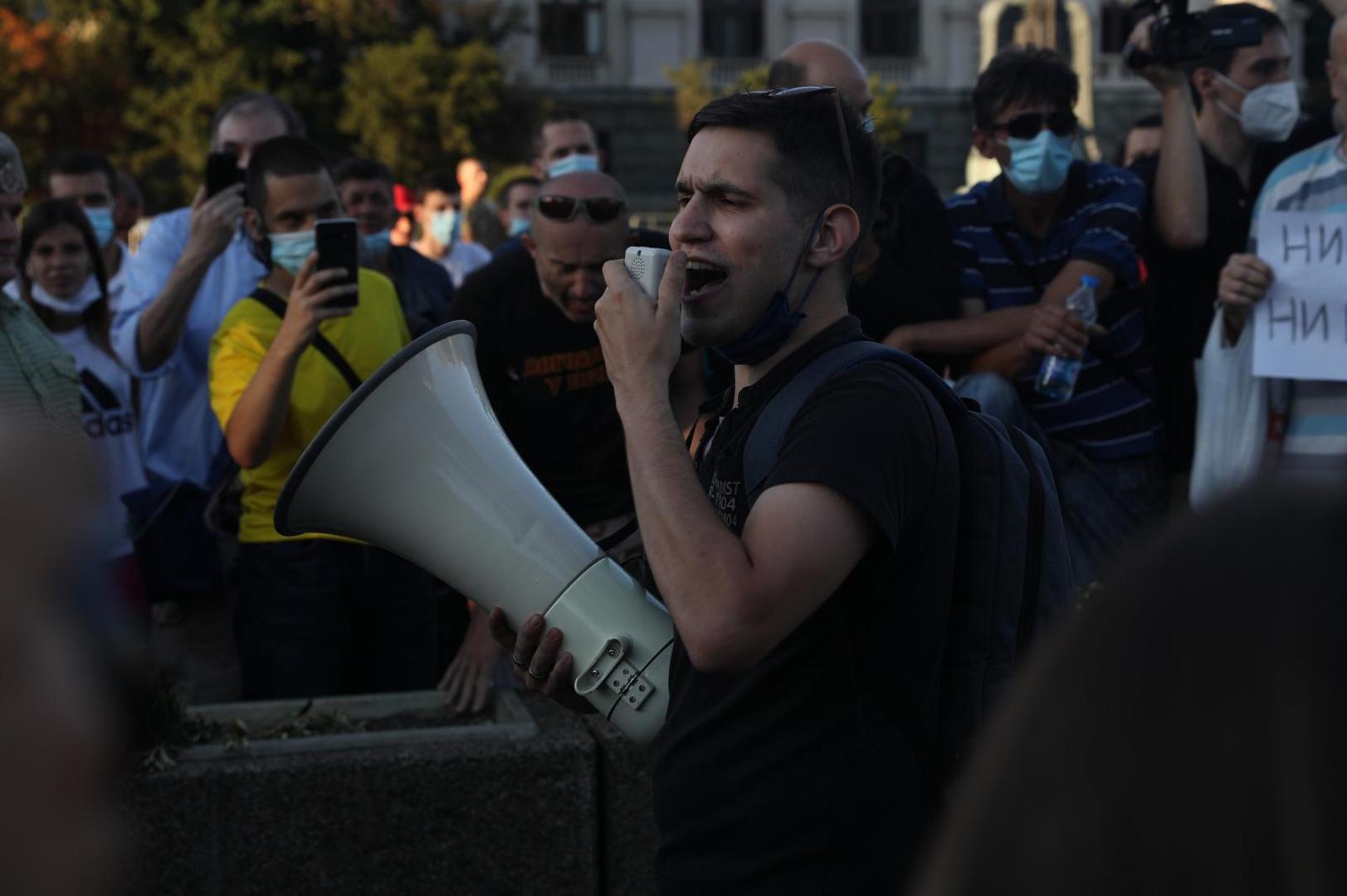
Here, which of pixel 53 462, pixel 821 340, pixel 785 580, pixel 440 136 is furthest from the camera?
pixel 440 136

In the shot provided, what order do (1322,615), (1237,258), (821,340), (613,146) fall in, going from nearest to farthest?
(1322,615) < (821,340) < (1237,258) < (613,146)

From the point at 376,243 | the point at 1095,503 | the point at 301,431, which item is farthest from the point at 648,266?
the point at 376,243

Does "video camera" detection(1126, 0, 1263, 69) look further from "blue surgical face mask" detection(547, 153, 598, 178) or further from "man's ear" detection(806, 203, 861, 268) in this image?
"blue surgical face mask" detection(547, 153, 598, 178)

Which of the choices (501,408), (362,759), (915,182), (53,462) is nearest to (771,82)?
(915,182)

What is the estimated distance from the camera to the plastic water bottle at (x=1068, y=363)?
4.16m

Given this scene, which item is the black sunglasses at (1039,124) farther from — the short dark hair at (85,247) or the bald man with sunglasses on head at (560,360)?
the short dark hair at (85,247)

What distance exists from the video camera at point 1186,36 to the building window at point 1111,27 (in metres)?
39.8

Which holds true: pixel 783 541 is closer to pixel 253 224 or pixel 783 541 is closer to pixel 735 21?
pixel 253 224

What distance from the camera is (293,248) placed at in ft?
14.6

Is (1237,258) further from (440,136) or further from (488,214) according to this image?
(440,136)

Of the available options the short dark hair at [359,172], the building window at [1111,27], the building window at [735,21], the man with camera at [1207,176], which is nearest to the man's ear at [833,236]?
the man with camera at [1207,176]

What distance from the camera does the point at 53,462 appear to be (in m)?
0.90

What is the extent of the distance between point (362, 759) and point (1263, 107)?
10.8 ft

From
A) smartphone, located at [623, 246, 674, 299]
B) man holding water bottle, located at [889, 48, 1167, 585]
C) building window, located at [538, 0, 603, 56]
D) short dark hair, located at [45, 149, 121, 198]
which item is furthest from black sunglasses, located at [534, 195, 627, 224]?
building window, located at [538, 0, 603, 56]
